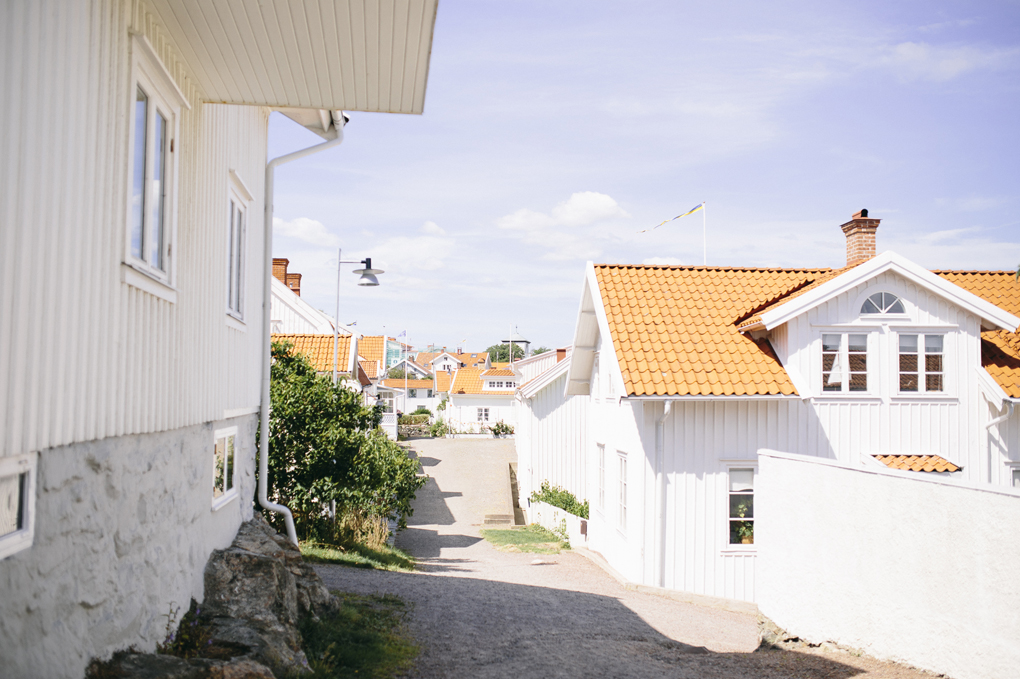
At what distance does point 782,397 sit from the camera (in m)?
13.7

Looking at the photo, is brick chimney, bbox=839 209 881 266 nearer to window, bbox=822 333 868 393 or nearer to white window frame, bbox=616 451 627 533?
window, bbox=822 333 868 393

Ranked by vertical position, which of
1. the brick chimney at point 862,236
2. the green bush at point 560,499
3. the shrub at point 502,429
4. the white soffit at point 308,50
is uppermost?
the brick chimney at point 862,236

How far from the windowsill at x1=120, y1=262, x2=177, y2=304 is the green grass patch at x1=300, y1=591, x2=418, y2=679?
2.99 meters

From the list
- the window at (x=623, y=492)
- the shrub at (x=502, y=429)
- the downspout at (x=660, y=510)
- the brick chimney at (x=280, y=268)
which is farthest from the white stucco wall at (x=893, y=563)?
the shrub at (x=502, y=429)

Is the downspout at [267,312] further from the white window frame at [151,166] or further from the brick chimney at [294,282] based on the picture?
the brick chimney at [294,282]

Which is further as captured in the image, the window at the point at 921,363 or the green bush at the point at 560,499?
the green bush at the point at 560,499

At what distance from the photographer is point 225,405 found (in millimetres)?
7508

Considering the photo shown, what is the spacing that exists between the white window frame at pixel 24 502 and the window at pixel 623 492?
42.2 feet

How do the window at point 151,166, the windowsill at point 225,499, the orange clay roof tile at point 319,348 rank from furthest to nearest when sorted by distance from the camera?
the orange clay roof tile at point 319,348 → the windowsill at point 225,499 → the window at point 151,166

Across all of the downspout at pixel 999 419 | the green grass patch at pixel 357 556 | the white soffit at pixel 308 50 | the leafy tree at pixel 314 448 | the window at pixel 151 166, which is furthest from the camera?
the downspout at pixel 999 419

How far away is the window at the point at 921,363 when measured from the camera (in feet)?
48.0

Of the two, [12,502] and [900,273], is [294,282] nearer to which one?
[900,273]

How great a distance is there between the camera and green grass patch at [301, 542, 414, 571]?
Result: 1225 cm

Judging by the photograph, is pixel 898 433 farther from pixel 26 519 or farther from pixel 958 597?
pixel 26 519
